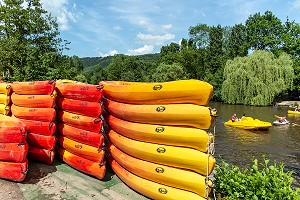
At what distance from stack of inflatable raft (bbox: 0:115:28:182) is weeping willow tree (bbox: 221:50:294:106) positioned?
1449 inches

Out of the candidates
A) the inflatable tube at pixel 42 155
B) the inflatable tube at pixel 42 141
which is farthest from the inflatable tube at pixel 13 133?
the inflatable tube at pixel 42 155

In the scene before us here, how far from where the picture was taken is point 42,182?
5566 millimetres

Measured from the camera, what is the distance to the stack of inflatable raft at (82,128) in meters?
5.78

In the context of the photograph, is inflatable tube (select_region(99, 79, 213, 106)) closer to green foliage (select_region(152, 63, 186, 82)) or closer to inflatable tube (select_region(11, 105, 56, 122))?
inflatable tube (select_region(11, 105, 56, 122))

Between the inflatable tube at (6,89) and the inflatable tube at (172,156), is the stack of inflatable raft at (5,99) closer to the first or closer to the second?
the inflatable tube at (6,89)

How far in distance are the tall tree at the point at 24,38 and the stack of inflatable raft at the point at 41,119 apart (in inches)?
709

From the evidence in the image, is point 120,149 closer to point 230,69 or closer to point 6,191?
point 6,191

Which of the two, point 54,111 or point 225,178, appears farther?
point 54,111

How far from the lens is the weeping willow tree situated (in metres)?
38.5

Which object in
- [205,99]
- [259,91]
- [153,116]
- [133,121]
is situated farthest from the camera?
[259,91]

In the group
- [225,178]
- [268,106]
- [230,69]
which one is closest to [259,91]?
[268,106]

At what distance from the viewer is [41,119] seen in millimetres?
6312

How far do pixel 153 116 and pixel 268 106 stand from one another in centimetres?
3826

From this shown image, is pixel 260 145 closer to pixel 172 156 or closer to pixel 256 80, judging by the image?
pixel 172 156
